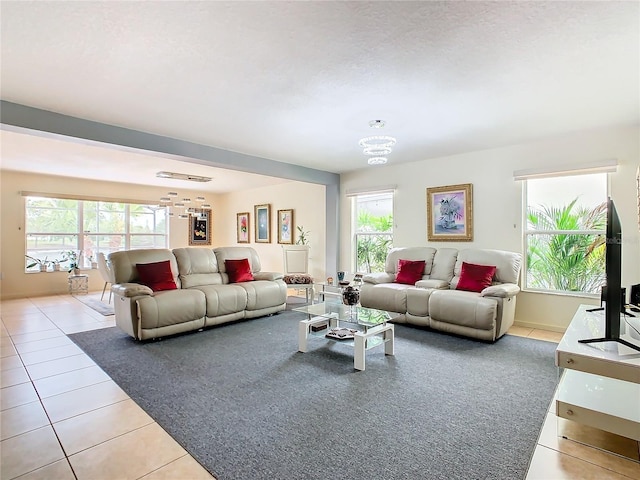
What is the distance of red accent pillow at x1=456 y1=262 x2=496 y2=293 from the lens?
4.15 meters

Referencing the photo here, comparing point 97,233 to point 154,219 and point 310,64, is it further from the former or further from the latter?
point 310,64

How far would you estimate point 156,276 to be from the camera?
4.27 metres

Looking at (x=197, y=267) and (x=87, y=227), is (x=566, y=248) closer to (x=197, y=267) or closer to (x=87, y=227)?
(x=197, y=267)

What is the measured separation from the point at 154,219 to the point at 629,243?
9.17m

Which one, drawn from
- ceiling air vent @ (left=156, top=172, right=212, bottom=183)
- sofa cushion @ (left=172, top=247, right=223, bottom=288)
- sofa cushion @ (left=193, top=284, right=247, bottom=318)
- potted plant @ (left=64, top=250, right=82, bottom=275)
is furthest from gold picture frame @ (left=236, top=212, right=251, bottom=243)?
sofa cushion @ (left=193, top=284, right=247, bottom=318)

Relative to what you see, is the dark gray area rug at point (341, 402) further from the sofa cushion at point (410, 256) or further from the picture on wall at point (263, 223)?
the picture on wall at point (263, 223)

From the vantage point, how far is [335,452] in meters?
1.82

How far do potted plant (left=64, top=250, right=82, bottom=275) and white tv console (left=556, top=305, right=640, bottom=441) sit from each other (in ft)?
27.1

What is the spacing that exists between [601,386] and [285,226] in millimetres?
6391

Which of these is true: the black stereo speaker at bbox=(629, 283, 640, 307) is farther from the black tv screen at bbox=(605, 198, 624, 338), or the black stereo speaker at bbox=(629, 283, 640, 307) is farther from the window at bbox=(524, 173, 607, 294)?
the black tv screen at bbox=(605, 198, 624, 338)

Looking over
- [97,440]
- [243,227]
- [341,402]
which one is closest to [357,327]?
[341,402]

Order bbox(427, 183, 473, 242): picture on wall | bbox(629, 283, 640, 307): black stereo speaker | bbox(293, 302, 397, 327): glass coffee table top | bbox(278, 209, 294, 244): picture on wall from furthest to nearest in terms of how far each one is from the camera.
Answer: bbox(278, 209, 294, 244): picture on wall < bbox(427, 183, 473, 242): picture on wall < bbox(293, 302, 397, 327): glass coffee table top < bbox(629, 283, 640, 307): black stereo speaker

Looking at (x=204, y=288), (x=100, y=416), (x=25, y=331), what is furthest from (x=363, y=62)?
(x=25, y=331)

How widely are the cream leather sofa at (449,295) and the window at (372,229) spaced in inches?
28.5
